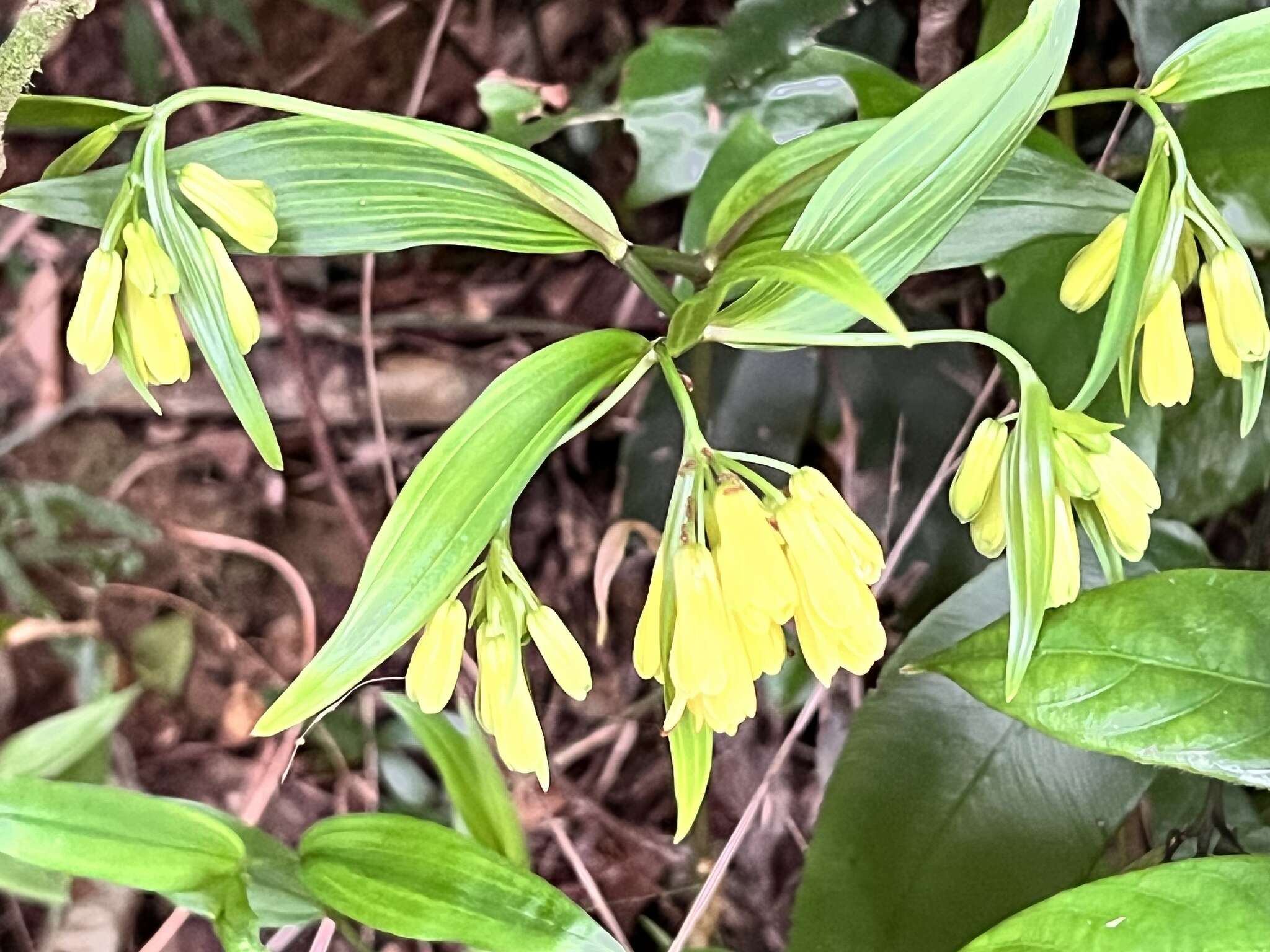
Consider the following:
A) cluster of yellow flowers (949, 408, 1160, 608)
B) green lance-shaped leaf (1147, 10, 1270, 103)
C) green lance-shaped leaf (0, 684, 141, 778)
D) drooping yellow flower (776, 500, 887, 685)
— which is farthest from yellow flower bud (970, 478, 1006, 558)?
green lance-shaped leaf (0, 684, 141, 778)

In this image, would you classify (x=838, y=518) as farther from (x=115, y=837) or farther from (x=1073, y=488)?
(x=115, y=837)

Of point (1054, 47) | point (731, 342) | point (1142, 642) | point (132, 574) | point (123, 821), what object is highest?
point (1054, 47)

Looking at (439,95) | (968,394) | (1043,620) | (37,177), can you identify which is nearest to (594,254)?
(439,95)

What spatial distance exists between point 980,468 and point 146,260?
42 cm

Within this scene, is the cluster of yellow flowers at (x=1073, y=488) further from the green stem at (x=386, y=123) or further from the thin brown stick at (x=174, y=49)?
the thin brown stick at (x=174, y=49)

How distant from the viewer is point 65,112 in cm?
54

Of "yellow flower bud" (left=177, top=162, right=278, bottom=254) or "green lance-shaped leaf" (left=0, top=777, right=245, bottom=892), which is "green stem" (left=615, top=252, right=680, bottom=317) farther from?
"green lance-shaped leaf" (left=0, top=777, right=245, bottom=892)

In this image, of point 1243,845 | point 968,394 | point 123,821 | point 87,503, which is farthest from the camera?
point 87,503

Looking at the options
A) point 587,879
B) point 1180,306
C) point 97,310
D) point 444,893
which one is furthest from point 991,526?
point 587,879

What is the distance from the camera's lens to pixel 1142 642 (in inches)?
19.1

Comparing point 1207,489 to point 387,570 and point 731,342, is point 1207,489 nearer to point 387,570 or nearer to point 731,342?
point 731,342

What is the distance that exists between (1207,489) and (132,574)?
3.23 feet

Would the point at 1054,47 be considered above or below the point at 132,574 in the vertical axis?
above

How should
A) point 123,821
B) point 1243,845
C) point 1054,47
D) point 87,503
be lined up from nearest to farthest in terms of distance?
point 1054,47 < point 123,821 < point 1243,845 < point 87,503
